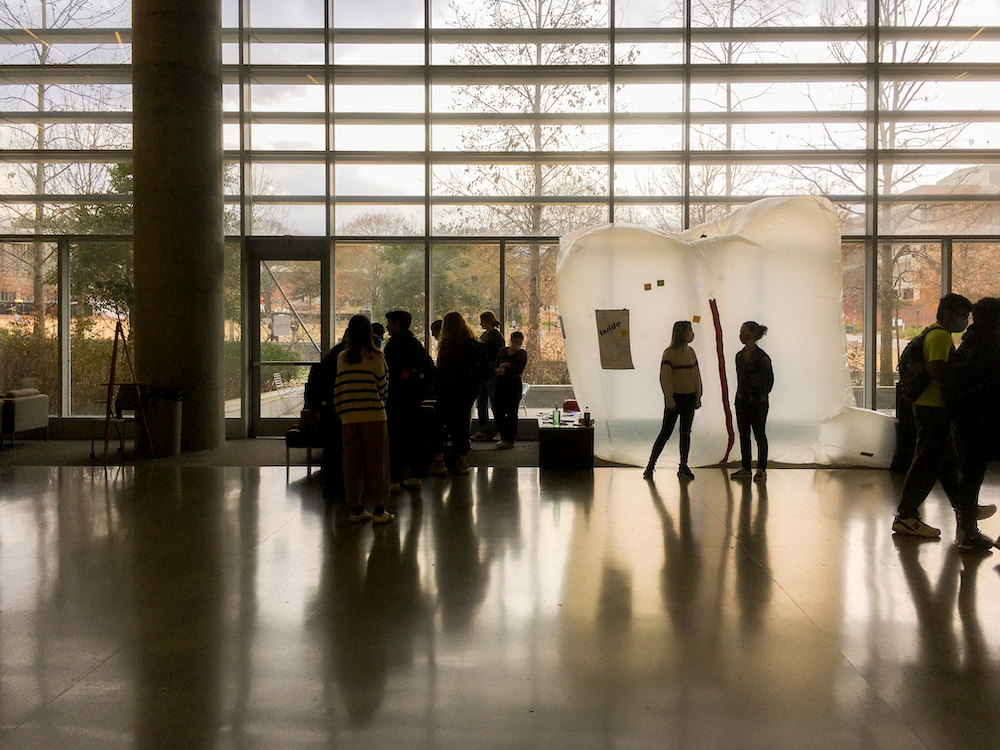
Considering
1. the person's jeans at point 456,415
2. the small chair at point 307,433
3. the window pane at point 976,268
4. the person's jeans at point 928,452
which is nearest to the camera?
the person's jeans at point 928,452

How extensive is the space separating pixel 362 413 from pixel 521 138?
21.3 ft

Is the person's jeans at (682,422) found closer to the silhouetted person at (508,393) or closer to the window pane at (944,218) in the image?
the silhouetted person at (508,393)

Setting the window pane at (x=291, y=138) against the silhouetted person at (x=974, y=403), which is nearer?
the silhouetted person at (x=974, y=403)

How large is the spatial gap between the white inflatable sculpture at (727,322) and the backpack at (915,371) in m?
2.96

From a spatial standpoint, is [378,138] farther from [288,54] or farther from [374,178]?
[288,54]

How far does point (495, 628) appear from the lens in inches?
148

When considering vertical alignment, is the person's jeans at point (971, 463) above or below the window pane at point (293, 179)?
below

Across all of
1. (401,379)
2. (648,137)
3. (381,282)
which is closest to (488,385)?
(381,282)

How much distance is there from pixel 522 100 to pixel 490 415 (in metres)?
4.48

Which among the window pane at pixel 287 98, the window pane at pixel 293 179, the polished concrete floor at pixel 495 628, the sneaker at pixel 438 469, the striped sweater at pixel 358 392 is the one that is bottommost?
the polished concrete floor at pixel 495 628

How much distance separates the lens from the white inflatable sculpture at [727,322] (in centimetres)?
827

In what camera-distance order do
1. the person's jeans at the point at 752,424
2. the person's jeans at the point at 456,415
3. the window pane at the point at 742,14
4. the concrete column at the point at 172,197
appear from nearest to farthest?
the person's jeans at the point at 752,424, the person's jeans at the point at 456,415, the concrete column at the point at 172,197, the window pane at the point at 742,14

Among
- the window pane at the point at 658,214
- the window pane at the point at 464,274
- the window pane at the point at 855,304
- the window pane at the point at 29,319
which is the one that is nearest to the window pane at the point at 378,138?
the window pane at the point at 464,274

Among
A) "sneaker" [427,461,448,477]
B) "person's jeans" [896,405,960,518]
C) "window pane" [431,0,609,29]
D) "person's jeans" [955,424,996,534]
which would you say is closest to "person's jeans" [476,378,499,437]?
"sneaker" [427,461,448,477]
